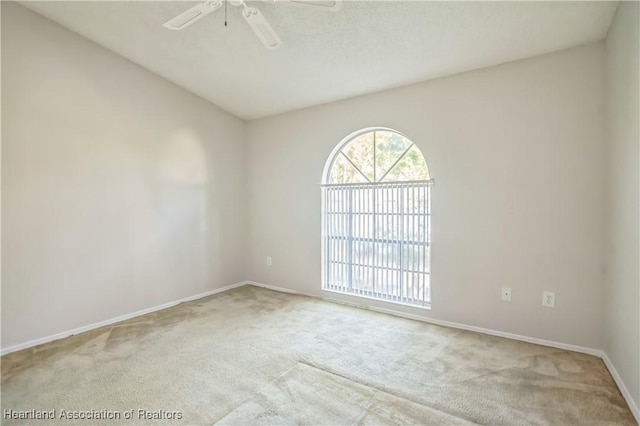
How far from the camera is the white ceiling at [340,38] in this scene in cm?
216

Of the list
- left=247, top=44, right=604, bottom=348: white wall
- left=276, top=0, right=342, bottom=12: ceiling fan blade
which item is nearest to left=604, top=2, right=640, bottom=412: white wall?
left=247, top=44, right=604, bottom=348: white wall

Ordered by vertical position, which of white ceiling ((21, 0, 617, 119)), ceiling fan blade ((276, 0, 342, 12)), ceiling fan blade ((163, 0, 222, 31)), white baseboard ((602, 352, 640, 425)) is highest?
white ceiling ((21, 0, 617, 119))

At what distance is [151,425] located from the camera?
64.7 inches

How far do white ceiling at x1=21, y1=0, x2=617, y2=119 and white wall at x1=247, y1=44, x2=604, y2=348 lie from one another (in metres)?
0.20

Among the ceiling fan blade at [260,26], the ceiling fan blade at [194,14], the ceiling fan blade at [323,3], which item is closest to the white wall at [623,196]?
the ceiling fan blade at [323,3]

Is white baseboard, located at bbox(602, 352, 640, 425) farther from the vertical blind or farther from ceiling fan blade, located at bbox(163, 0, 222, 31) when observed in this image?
ceiling fan blade, located at bbox(163, 0, 222, 31)

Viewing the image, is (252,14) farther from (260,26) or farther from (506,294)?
(506,294)

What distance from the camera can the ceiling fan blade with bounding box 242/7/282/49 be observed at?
1.80 meters

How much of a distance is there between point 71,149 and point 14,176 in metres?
0.47

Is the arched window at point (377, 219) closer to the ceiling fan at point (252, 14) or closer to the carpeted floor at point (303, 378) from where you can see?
the carpeted floor at point (303, 378)

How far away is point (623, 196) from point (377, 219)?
1940 mm

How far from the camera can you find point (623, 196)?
1.97 meters

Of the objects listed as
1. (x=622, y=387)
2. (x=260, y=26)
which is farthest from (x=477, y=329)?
(x=260, y=26)

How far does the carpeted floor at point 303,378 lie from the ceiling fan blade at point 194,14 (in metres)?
2.29
